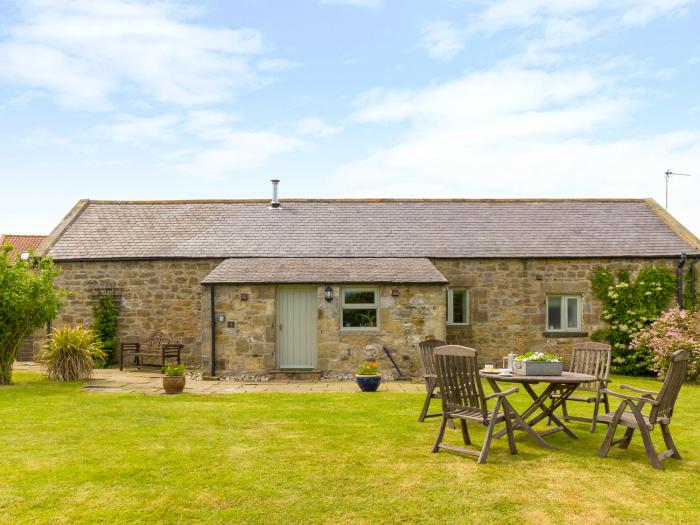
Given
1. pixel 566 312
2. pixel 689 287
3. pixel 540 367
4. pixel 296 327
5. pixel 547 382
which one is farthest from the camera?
pixel 566 312

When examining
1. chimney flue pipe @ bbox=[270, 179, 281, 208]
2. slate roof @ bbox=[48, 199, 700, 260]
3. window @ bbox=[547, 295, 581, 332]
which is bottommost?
window @ bbox=[547, 295, 581, 332]

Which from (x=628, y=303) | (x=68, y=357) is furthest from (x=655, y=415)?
(x=68, y=357)

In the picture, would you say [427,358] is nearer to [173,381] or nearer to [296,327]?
[173,381]

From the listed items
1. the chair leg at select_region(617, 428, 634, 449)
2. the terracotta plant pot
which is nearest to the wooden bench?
the terracotta plant pot

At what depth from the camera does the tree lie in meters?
12.8

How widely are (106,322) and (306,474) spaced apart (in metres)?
12.1

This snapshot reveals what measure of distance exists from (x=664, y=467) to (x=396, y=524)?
335cm

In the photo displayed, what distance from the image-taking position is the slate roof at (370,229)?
56.2 ft

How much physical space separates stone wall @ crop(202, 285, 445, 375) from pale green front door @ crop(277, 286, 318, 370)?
397 mm

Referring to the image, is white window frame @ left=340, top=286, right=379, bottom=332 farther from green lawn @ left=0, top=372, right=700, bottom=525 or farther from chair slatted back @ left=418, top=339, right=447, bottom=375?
chair slatted back @ left=418, top=339, right=447, bottom=375

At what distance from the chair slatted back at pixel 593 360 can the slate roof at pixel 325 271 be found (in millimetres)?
5568

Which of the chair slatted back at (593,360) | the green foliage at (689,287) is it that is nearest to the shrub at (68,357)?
the chair slatted back at (593,360)

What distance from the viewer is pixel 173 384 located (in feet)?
39.2

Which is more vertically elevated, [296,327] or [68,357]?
[296,327]
